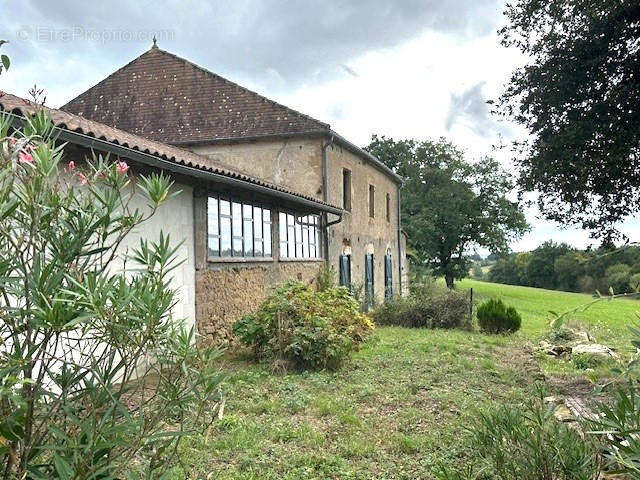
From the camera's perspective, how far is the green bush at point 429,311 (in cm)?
1423

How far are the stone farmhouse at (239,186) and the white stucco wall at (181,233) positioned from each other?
0.06 feet

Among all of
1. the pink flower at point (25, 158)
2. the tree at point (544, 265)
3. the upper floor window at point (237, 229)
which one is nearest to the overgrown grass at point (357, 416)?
the pink flower at point (25, 158)

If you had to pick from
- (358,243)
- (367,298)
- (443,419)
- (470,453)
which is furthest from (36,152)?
(358,243)

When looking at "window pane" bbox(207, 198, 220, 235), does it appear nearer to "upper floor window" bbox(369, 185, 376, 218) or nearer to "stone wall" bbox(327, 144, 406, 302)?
"stone wall" bbox(327, 144, 406, 302)

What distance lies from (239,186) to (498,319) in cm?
830

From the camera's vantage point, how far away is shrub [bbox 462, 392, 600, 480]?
10.6ft

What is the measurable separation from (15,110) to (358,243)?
1342 centimetres

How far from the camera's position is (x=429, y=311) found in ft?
47.4

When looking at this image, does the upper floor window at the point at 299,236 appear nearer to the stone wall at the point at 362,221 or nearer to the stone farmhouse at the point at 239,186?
the stone farmhouse at the point at 239,186

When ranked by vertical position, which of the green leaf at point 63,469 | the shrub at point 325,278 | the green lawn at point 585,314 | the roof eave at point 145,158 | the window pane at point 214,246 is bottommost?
the green lawn at point 585,314

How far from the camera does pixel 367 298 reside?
52.7 feet

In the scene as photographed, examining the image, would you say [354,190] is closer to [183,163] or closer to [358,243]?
[358,243]

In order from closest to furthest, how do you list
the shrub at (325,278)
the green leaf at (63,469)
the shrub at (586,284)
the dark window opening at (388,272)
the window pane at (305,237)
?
the green leaf at (63,469) → the shrub at (325,278) → the window pane at (305,237) → the dark window opening at (388,272) → the shrub at (586,284)

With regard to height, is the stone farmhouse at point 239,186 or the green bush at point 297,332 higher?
the stone farmhouse at point 239,186
